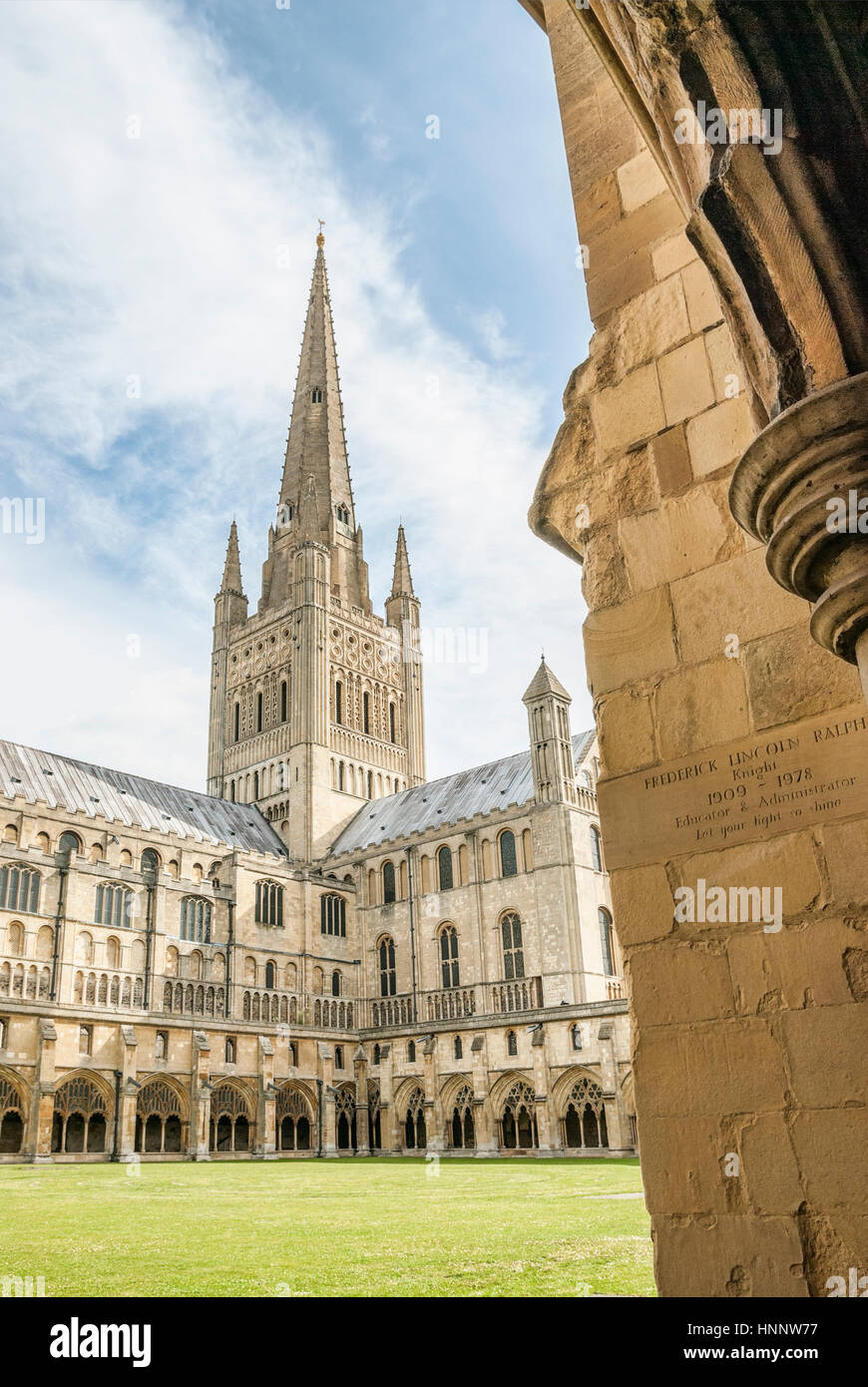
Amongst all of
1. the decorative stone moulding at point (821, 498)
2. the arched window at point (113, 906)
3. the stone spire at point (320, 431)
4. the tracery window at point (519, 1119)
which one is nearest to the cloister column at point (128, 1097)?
the arched window at point (113, 906)

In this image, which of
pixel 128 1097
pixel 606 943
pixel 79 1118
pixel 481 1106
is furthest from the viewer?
pixel 606 943

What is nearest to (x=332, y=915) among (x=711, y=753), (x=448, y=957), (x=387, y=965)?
(x=387, y=965)

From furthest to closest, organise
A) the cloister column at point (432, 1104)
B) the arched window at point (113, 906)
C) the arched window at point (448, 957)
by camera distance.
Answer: the arched window at point (448, 957), the arched window at point (113, 906), the cloister column at point (432, 1104)

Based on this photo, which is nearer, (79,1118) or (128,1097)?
(79,1118)

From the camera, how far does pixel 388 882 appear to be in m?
51.8

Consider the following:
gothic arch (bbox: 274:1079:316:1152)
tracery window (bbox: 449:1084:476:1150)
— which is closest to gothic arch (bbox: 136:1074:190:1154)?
gothic arch (bbox: 274:1079:316:1152)

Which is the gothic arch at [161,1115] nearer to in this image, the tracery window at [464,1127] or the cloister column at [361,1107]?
the cloister column at [361,1107]

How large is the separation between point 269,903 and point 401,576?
92.4 ft

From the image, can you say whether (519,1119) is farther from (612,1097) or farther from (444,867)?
(444,867)

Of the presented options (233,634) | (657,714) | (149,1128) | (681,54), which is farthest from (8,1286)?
(233,634)

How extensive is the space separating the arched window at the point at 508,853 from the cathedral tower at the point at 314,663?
12.7 meters

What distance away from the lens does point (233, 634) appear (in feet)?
214

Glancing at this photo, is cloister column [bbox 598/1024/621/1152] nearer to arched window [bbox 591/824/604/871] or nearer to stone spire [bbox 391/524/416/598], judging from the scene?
arched window [bbox 591/824/604/871]

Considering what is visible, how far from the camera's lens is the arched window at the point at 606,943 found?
44031 mm
